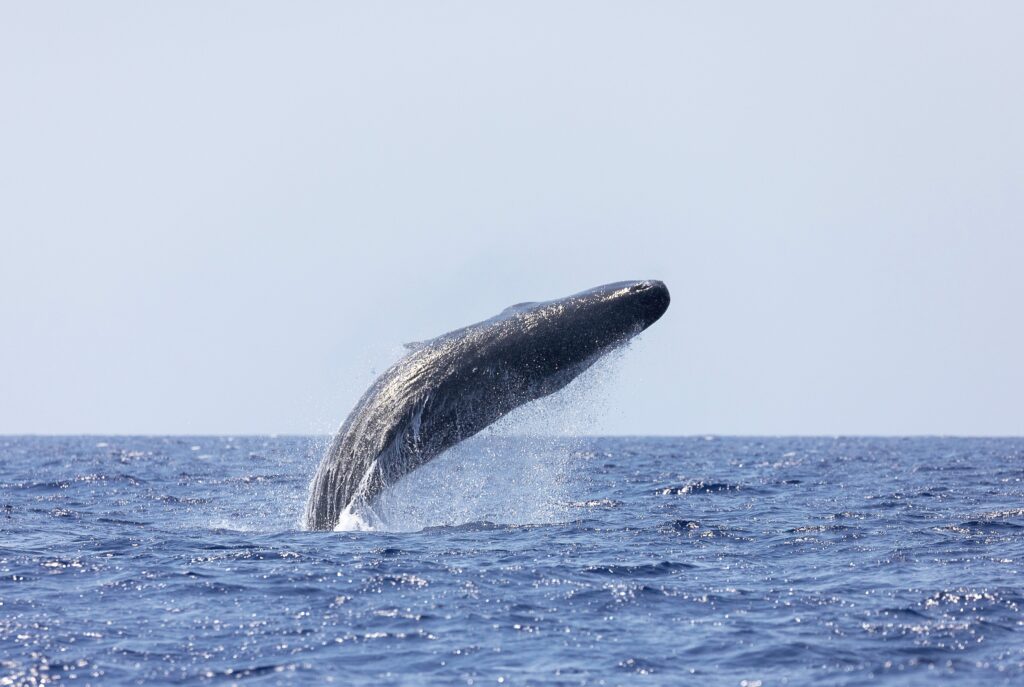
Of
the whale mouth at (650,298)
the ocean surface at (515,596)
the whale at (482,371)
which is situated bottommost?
the ocean surface at (515,596)

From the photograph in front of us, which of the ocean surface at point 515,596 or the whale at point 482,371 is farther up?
the whale at point 482,371

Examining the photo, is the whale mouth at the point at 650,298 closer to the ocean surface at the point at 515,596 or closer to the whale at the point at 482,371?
the whale at the point at 482,371

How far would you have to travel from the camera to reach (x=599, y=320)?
16.2 m

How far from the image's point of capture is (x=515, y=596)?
46.0 ft

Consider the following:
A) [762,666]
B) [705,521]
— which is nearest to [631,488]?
[705,521]

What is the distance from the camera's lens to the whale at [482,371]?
16250mm

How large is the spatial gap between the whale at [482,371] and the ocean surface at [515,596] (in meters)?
1.25

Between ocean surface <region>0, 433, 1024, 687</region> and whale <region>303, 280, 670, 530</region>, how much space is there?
125 cm

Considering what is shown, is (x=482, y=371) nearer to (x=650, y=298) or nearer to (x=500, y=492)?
(x=650, y=298)

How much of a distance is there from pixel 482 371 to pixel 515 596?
3241 mm

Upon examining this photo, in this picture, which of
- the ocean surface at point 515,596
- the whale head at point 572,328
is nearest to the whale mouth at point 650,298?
the whale head at point 572,328

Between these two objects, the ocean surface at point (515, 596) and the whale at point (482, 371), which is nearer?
the ocean surface at point (515, 596)

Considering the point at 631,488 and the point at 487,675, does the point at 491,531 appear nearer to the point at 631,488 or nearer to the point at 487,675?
the point at 487,675

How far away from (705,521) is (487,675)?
11097 millimetres
